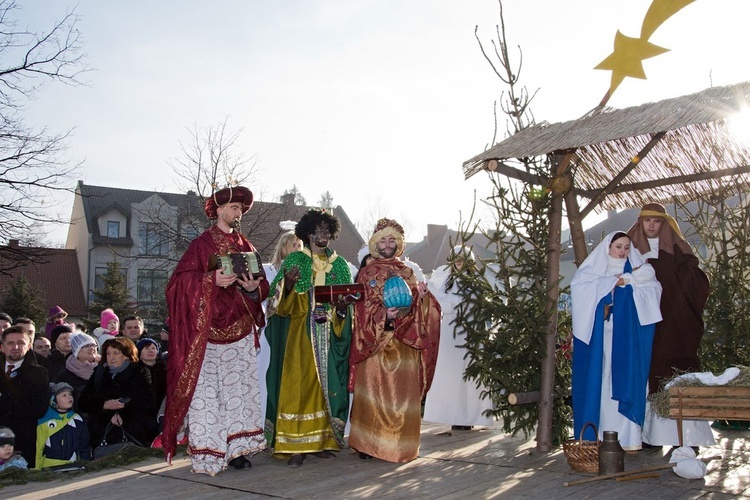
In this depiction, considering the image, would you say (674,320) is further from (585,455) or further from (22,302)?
(22,302)

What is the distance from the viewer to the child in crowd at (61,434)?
21.8 ft

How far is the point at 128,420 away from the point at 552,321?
159 inches

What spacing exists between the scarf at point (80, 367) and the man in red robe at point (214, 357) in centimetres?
224

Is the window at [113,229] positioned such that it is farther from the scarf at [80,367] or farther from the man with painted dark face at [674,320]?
the man with painted dark face at [674,320]

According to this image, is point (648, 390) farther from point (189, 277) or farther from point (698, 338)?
point (189, 277)

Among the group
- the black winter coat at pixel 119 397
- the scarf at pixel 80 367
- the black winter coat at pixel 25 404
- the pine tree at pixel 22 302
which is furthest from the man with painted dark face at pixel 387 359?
the pine tree at pixel 22 302

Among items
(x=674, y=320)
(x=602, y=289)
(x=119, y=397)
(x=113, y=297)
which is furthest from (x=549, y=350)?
(x=113, y=297)

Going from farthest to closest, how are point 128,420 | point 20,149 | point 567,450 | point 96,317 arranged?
point 96,317 < point 20,149 < point 128,420 < point 567,450

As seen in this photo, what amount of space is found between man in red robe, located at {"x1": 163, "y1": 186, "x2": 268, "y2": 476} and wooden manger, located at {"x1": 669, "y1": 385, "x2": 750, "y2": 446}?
3.21 meters

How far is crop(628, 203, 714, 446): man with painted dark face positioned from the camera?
20.7 ft

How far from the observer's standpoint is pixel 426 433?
8.16 meters

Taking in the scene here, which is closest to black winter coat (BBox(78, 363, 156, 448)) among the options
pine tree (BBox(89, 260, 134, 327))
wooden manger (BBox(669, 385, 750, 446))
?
wooden manger (BBox(669, 385, 750, 446))

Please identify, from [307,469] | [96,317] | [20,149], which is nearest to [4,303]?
[96,317]

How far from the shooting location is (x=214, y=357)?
6176 mm
